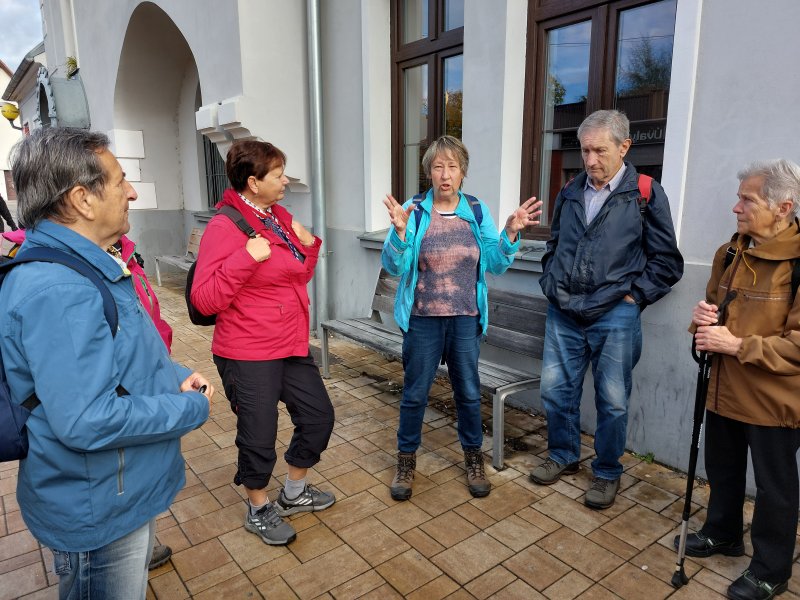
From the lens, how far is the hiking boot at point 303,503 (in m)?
2.98

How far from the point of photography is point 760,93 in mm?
2773

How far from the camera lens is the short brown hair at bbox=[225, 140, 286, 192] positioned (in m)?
2.52

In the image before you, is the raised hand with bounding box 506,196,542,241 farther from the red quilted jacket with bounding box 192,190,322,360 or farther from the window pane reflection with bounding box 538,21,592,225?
the window pane reflection with bounding box 538,21,592,225

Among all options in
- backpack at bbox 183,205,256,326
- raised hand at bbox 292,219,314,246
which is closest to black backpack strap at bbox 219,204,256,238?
backpack at bbox 183,205,256,326

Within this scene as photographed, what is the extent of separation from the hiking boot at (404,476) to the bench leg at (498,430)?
48cm

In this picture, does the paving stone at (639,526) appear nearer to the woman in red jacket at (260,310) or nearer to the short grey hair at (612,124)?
the woman in red jacket at (260,310)

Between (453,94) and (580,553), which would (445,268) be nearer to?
(580,553)

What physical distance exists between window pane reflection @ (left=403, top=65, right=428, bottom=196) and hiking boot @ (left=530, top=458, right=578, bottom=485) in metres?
2.94

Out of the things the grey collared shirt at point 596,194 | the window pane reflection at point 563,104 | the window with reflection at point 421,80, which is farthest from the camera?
the window with reflection at point 421,80

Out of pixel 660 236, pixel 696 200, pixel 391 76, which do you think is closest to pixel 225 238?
pixel 660 236

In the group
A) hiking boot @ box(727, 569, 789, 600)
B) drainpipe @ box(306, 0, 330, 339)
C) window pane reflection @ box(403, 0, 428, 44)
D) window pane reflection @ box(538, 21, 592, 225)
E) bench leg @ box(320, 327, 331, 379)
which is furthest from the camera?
drainpipe @ box(306, 0, 330, 339)

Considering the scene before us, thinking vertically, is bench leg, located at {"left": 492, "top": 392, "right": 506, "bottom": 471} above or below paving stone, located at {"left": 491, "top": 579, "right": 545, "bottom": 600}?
above

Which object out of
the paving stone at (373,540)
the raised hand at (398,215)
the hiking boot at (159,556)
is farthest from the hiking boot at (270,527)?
the raised hand at (398,215)

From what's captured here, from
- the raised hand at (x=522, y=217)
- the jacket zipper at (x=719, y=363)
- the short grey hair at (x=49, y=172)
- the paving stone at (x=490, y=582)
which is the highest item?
the short grey hair at (x=49, y=172)
